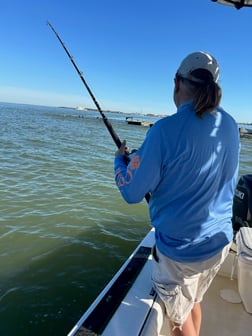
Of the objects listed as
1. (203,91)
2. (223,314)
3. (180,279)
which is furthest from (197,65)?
(223,314)

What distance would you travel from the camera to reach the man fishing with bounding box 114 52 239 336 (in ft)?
4.63

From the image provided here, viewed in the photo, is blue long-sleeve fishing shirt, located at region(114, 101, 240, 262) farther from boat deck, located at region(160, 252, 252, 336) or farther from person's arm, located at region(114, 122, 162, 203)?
boat deck, located at region(160, 252, 252, 336)

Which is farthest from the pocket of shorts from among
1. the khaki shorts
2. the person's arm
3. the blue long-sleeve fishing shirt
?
the person's arm

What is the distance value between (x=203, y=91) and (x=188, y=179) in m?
0.41

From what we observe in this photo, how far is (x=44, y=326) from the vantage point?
10.0 ft

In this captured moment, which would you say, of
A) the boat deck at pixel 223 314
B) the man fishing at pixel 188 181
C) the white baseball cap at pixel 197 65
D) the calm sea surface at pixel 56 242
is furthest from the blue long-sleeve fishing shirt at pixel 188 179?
the calm sea surface at pixel 56 242

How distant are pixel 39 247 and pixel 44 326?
1.57m

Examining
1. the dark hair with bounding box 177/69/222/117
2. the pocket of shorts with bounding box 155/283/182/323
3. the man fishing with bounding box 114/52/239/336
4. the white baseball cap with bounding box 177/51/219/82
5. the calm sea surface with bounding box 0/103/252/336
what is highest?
the white baseball cap with bounding box 177/51/219/82

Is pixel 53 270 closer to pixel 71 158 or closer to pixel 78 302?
pixel 78 302

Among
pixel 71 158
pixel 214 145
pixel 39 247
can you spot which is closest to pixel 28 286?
pixel 39 247

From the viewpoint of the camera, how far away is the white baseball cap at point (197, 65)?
1.50 meters

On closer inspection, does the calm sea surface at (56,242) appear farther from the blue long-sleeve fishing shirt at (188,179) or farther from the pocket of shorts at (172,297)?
the blue long-sleeve fishing shirt at (188,179)

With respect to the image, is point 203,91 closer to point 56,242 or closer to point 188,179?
point 188,179

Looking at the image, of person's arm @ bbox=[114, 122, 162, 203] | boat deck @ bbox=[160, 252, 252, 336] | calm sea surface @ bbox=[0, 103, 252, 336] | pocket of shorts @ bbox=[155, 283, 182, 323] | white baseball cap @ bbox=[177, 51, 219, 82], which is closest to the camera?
person's arm @ bbox=[114, 122, 162, 203]
